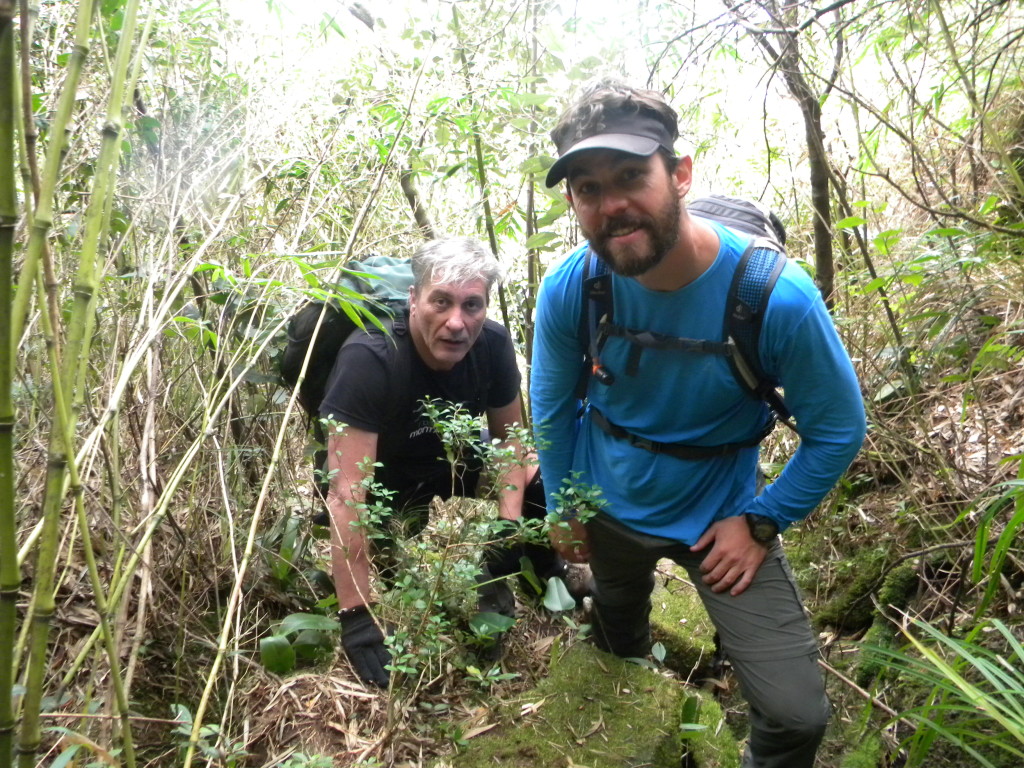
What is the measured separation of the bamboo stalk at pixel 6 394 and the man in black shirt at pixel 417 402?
1.52 meters

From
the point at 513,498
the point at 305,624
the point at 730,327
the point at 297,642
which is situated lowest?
the point at 297,642

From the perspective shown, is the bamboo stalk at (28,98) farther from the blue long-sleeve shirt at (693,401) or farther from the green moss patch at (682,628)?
the green moss patch at (682,628)

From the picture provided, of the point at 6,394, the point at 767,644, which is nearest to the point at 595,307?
the point at 767,644

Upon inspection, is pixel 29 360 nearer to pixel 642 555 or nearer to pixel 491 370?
pixel 491 370

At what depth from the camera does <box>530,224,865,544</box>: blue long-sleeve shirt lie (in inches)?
85.9

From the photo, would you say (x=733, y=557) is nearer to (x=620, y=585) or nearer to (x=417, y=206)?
(x=620, y=585)

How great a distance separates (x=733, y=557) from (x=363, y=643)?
139 cm

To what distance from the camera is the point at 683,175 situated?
7.74 ft

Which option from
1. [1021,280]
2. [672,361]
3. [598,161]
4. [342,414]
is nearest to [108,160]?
[598,161]

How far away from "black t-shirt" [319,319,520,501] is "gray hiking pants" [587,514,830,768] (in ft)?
2.63

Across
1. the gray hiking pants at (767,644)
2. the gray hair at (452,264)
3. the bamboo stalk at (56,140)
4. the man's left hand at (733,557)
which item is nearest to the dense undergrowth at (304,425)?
the gray hiking pants at (767,644)

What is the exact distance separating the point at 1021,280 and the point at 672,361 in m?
1.78

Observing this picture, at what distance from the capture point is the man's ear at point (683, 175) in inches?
91.0

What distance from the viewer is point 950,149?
4.09 meters
